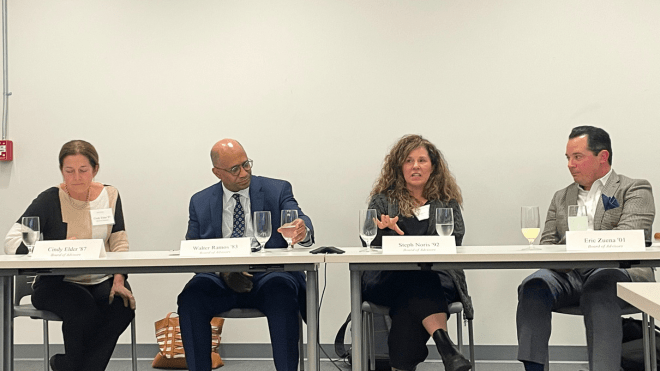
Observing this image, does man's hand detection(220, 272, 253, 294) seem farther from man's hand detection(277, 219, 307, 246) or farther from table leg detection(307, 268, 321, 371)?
table leg detection(307, 268, 321, 371)

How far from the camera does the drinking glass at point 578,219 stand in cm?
219

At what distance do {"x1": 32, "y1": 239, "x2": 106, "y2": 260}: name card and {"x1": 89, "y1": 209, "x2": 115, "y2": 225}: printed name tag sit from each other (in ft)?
1.60

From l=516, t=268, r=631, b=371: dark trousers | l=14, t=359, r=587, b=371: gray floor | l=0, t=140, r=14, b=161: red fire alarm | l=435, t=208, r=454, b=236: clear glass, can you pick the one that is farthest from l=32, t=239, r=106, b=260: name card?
l=0, t=140, r=14, b=161: red fire alarm

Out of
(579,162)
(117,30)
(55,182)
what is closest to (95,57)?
(117,30)

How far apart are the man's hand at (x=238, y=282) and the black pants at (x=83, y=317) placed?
0.58 metres

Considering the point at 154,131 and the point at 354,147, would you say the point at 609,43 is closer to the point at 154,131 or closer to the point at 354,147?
the point at 354,147

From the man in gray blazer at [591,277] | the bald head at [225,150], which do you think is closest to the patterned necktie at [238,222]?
the bald head at [225,150]

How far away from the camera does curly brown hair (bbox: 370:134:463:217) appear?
287 centimetres

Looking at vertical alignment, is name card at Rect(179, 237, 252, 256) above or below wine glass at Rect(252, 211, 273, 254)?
below

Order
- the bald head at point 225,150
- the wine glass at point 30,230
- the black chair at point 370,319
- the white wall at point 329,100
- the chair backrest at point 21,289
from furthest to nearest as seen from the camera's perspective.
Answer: the white wall at point 329,100
the chair backrest at point 21,289
the bald head at point 225,150
the black chair at point 370,319
the wine glass at point 30,230

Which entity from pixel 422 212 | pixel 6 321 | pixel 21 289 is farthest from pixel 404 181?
pixel 21 289

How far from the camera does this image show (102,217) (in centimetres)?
275

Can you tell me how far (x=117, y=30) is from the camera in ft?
12.8

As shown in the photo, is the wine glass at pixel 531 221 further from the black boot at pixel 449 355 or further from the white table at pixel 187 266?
the white table at pixel 187 266
